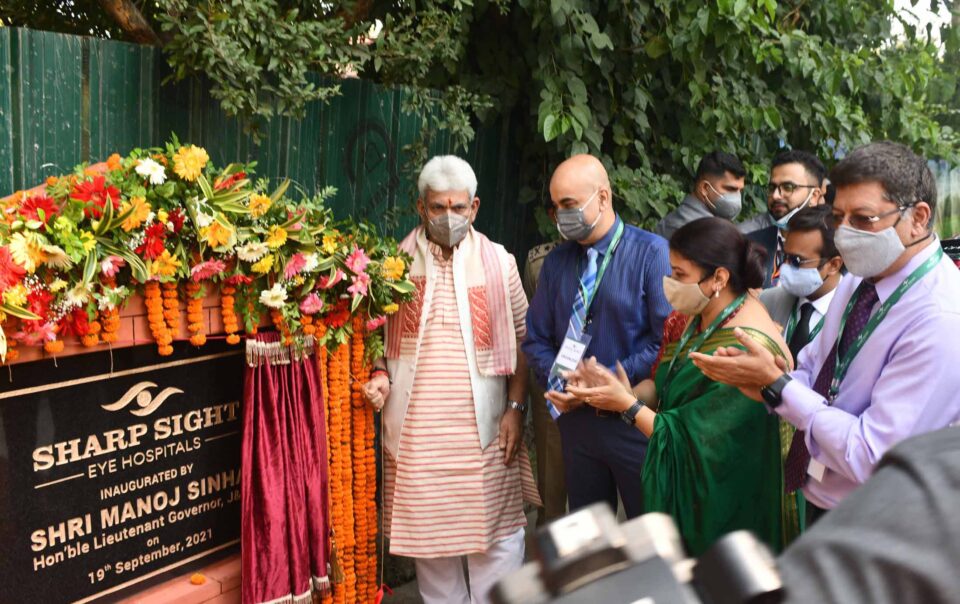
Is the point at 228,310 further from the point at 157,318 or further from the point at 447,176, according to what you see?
the point at 447,176

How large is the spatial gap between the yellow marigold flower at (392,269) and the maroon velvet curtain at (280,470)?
40cm

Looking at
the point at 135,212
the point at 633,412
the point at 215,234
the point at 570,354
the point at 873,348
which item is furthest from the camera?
the point at 570,354

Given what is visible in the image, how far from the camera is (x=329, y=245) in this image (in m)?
2.93

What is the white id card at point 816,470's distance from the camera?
233 cm

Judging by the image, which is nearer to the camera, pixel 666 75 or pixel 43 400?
pixel 43 400

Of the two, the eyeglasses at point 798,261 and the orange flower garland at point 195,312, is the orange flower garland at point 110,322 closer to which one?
the orange flower garland at point 195,312

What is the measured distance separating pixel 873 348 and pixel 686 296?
75cm

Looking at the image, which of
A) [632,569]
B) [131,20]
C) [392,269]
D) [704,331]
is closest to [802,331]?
[704,331]

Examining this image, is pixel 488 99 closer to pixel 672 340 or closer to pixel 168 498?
pixel 672 340

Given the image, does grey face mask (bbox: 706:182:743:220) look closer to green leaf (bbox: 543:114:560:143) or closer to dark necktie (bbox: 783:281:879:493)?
green leaf (bbox: 543:114:560:143)

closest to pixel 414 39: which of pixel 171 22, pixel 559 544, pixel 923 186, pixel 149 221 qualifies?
pixel 171 22

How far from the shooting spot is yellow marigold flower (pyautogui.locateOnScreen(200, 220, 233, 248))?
2.54 m

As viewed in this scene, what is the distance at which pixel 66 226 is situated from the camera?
2.19 m

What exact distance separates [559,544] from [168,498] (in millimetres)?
2338
